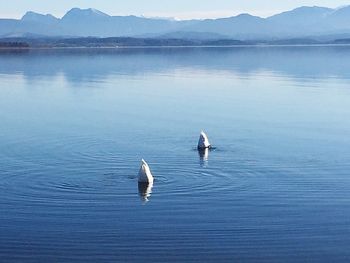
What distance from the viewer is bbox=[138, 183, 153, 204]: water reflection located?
2187 cm

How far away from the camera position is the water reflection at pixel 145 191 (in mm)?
21867

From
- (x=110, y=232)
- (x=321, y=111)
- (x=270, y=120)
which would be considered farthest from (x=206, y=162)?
(x=321, y=111)

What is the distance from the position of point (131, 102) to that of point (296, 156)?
977 inches

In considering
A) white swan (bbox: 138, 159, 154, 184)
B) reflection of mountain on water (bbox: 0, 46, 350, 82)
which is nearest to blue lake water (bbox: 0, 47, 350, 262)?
white swan (bbox: 138, 159, 154, 184)

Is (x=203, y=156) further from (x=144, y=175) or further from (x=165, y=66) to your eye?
(x=165, y=66)

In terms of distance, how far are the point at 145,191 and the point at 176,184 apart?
Result: 1368mm

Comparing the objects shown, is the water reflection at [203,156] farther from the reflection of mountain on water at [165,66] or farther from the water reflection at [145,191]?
the reflection of mountain on water at [165,66]

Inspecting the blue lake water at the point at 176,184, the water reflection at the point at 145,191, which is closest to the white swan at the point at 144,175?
the water reflection at the point at 145,191

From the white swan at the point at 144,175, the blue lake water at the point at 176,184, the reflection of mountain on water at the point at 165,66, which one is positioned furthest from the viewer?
the reflection of mountain on water at the point at 165,66

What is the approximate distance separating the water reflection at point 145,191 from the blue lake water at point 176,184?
69 mm

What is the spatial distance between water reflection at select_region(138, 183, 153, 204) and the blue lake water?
7 centimetres

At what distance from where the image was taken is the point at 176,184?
23.5 metres

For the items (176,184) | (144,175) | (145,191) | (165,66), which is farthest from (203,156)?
(165,66)

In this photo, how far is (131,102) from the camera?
5125cm
